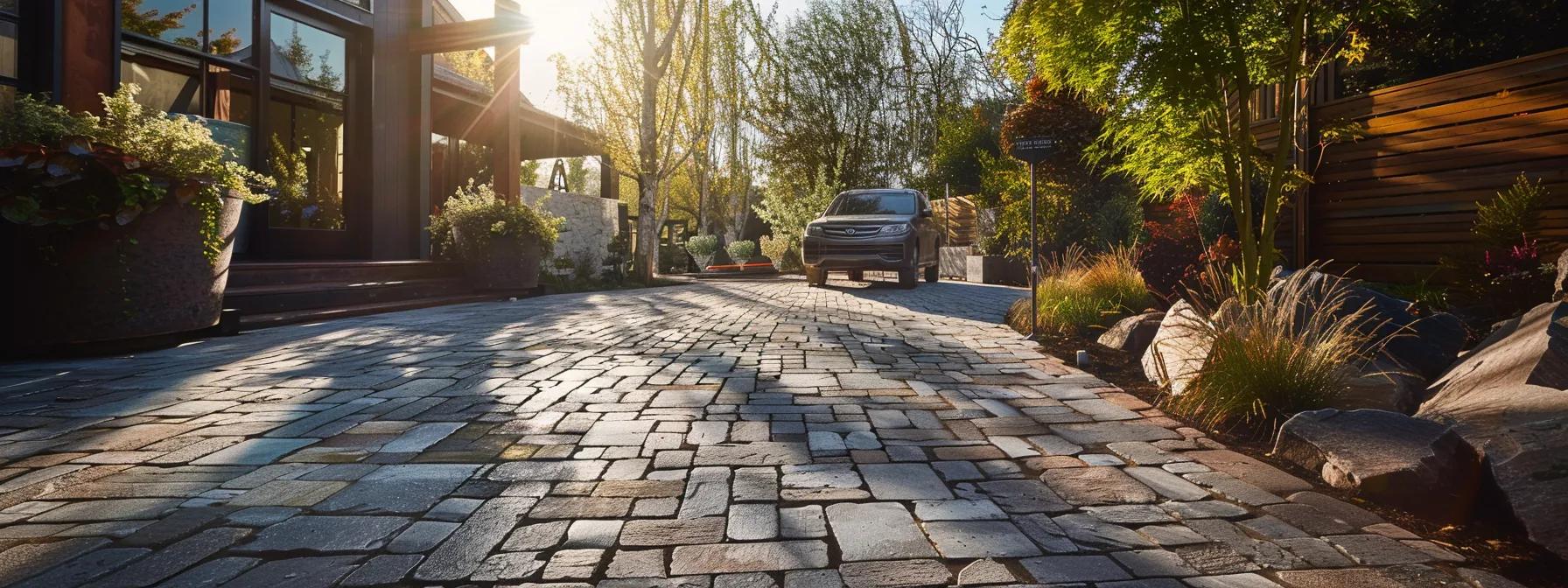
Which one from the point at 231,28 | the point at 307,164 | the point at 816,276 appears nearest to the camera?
the point at 231,28

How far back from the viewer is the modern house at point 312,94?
674cm

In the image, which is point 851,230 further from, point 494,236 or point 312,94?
point 312,94

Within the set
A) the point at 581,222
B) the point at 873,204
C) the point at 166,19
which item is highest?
the point at 166,19

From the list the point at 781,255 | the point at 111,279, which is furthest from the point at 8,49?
the point at 781,255

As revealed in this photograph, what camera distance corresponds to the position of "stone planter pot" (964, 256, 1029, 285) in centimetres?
1490

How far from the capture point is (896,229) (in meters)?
12.1

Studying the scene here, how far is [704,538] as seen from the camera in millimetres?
2057

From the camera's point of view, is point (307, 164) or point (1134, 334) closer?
point (1134, 334)

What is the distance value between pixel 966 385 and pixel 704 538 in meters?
2.58

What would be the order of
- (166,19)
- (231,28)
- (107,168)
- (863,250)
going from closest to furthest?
(107,168) < (166,19) < (231,28) < (863,250)

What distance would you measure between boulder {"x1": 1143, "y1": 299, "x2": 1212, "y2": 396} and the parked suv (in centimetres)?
729

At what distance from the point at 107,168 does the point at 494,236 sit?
5336mm

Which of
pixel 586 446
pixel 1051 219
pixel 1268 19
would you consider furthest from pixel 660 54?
pixel 586 446

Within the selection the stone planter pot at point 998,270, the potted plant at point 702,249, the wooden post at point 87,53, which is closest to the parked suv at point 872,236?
the stone planter pot at point 998,270
